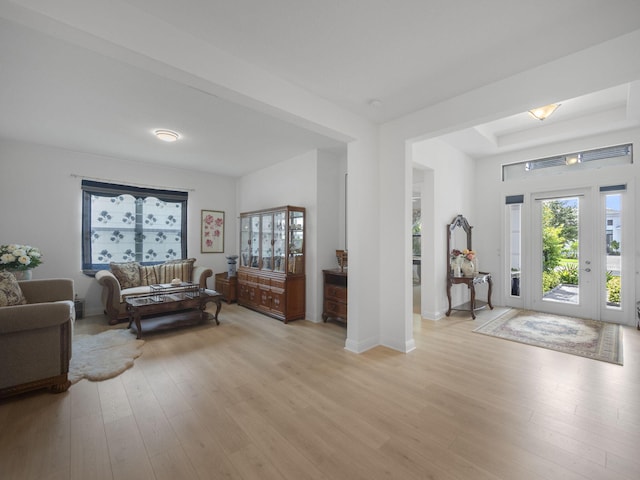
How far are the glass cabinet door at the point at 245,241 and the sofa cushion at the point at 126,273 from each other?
182 centimetres

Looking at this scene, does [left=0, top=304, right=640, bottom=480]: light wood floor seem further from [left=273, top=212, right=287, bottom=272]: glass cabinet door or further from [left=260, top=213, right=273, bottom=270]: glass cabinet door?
[left=260, top=213, right=273, bottom=270]: glass cabinet door

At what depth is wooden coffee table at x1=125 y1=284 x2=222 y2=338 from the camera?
390 cm

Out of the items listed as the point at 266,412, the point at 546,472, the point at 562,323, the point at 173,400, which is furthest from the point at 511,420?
the point at 562,323

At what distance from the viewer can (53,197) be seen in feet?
15.2

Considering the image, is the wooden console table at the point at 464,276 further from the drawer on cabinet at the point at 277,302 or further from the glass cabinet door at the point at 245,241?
the glass cabinet door at the point at 245,241

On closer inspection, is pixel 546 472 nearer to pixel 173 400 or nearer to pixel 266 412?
pixel 266 412

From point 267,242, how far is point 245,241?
0.88 metres

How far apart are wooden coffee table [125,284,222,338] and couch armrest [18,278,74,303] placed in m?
0.70

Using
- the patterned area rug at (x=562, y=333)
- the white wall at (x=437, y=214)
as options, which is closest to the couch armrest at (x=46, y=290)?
the white wall at (x=437, y=214)

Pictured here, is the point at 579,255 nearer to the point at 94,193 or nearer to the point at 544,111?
the point at 544,111

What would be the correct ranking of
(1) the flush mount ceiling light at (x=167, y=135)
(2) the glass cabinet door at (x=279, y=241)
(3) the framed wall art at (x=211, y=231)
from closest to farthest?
(1) the flush mount ceiling light at (x=167, y=135) < (2) the glass cabinet door at (x=279, y=241) < (3) the framed wall art at (x=211, y=231)

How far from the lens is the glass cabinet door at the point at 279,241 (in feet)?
15.4

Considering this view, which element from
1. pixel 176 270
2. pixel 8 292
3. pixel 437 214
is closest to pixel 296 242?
pixel 437 214

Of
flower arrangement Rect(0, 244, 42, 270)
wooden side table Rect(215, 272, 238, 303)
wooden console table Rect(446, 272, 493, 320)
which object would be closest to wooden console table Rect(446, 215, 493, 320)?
wooden console table Rect(446, 272, 493, 320)
